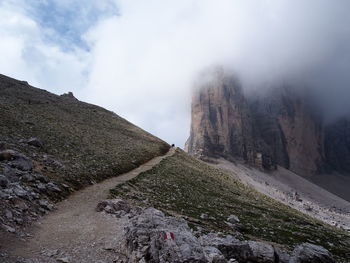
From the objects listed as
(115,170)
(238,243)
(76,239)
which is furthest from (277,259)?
(115,170)

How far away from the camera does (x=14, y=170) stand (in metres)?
23.1

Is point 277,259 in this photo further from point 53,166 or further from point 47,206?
point 53,166

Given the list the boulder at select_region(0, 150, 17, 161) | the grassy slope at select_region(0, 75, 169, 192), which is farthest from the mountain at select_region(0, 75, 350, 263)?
the grassy slope at select_region(0, 75, 169, 192)

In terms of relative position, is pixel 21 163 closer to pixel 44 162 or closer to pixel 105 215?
pixel 44 162

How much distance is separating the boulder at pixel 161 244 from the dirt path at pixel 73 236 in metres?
1.24

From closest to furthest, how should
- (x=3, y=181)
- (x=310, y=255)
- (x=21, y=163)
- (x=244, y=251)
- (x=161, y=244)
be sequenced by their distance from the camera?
(x=161, y=244), (x=244, y=251), (x=3, y=181), (x=310, y=255), (x=21, y=163)

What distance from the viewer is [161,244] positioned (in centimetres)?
1299

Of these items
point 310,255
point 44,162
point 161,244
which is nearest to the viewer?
point 161,244

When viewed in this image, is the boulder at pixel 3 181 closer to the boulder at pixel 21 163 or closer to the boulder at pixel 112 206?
the boulder at pixel 21 163

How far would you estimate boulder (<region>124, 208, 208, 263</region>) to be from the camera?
40.3 feet

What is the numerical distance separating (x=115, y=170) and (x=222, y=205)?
43.9 feet

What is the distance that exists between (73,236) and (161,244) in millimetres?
5762

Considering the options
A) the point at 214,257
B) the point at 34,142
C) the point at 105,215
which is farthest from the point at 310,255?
the point at 34,142

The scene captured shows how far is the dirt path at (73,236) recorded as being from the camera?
13.6 metres
